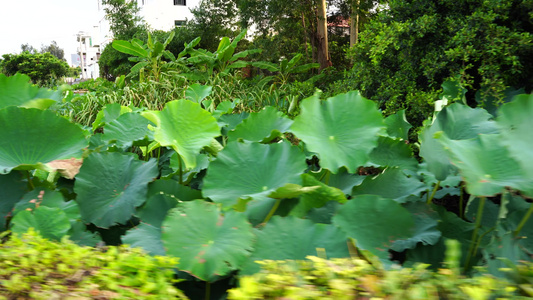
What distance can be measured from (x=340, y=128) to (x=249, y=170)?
44 cm

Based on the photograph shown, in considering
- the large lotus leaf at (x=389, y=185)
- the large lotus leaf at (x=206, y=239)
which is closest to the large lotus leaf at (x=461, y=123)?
the large lotus leaf at (x=389, y=185)

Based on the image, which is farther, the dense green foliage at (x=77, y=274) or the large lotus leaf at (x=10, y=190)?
the large lotus leaf at (x=10, y=190)

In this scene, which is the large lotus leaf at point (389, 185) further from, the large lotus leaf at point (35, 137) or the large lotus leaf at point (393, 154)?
the large lotus leaf at point (35, 137)

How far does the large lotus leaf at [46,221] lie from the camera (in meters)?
1.39

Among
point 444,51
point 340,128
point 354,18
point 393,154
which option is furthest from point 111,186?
point 354,18

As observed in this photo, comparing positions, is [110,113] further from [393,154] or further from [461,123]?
[461,123]

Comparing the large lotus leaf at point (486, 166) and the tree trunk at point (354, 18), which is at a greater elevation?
the tree trunk at point (354, 18)

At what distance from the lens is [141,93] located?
558 cm

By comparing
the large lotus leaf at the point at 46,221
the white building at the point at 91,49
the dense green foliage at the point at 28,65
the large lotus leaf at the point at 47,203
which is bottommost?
the large lotus leaf at the point at 46,221

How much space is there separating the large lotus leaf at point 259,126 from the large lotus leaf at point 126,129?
56 cm

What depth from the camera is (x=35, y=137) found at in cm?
159

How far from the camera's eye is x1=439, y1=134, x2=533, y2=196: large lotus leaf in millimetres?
1136

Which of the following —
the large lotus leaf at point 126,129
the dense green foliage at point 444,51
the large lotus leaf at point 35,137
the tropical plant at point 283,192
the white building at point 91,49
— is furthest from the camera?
the white building at point 91,49

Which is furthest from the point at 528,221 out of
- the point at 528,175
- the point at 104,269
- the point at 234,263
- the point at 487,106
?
the point at 487,106
